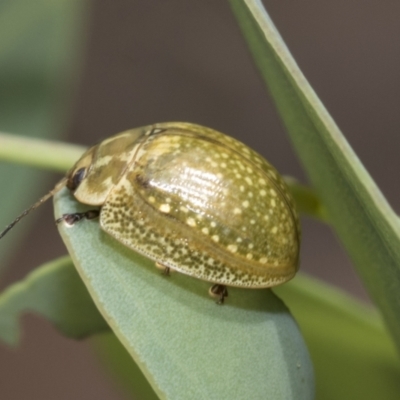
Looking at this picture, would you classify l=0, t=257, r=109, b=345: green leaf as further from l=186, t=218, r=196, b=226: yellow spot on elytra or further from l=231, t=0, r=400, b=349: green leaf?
l=231, t=0, r=400, b=349: green leaf

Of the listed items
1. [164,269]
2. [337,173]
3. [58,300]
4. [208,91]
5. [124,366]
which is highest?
[337,173]

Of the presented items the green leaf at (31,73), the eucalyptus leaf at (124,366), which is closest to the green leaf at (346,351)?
the eucalyptus leaf at (124,366)

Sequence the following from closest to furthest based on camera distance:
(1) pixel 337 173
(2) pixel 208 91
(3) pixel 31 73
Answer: (1) pixel 337 173
(3) pixel 31 73
(2) pixel 208 91

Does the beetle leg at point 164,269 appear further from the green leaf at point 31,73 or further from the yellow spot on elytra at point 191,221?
the green leaf at point 31,73

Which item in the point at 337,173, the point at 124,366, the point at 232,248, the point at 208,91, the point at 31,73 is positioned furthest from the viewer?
the point at 208,91

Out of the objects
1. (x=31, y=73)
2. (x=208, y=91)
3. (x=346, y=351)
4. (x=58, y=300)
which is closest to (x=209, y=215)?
(x=58, y=300)

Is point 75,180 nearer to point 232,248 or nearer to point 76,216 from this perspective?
point 76,216

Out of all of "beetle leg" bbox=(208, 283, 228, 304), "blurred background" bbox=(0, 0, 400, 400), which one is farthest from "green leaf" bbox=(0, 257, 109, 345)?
"blurred background" bbox=(0, 0, 400, 400)
